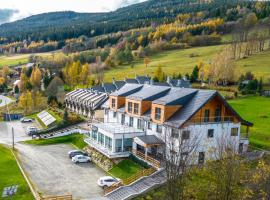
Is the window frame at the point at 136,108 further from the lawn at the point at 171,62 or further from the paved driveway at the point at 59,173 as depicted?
the lawn at the point at 171,62

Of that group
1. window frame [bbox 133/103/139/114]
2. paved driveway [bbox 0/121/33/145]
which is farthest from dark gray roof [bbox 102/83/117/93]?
window frame [bbox 133/103/139/114]

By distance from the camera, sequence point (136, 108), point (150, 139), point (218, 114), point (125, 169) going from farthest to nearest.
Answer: point (136, 108) → point (125, 169) → point (150, 139) → point (218, 114)

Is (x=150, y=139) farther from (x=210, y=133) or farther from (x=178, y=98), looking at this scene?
(x=210, y=133)

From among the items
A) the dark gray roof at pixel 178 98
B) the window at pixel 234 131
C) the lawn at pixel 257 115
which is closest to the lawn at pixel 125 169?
the dark gray roof at pixel 178 98

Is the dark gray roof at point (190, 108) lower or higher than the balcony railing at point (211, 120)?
higher

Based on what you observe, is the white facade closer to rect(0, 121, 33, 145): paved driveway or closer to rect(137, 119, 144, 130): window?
rect(137, 119, 144, 130): window

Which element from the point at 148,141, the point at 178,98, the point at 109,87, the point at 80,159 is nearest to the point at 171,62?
the point at 109,87
